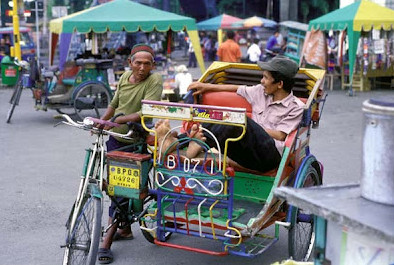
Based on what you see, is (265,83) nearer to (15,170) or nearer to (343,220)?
(343,220)

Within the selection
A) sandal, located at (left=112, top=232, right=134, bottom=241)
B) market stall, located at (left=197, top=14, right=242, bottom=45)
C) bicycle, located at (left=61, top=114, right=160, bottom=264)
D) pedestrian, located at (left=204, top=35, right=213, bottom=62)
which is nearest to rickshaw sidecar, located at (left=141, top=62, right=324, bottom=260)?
bicycle, located at (left=61, top=114, right=160, bottom=264)

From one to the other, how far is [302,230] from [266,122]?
0.90 metres

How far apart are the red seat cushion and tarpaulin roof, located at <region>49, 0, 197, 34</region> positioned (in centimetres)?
892

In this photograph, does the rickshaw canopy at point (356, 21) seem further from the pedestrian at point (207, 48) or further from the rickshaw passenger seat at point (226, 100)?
the pedestrian at point (207, 48)

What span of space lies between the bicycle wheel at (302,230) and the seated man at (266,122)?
0.33 m

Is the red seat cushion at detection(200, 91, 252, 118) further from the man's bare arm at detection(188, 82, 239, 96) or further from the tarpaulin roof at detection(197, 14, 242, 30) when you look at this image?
the tarpaulin roof at detection(197, 14, 242, 30)

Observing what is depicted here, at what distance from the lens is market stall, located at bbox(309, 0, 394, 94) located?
1570cm

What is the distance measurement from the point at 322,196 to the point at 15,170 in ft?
19.9

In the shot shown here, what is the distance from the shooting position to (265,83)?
15.3ft

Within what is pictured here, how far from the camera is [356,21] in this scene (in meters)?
15.5

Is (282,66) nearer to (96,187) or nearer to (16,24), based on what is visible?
(96,187)

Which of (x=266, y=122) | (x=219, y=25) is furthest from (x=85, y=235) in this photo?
(x=219, y=25)

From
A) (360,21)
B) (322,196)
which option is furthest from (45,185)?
(360,21)

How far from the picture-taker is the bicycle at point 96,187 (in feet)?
13.4
